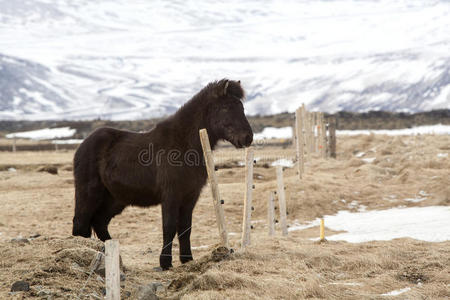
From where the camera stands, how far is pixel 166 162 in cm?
689

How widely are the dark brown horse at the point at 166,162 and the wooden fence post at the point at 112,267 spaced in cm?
219

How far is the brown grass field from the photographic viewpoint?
5367mm

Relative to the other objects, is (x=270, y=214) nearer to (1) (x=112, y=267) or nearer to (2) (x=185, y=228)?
(2) (x=185, y=228)

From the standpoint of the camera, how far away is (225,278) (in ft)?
18.4

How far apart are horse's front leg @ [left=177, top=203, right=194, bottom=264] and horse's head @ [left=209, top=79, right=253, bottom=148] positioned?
101cm

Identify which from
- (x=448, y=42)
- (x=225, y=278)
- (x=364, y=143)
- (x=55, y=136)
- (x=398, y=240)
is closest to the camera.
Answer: (x=225, y=278)

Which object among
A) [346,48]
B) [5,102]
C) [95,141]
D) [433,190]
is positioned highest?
[346,48]

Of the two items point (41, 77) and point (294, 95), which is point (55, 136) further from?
point (41, 77)

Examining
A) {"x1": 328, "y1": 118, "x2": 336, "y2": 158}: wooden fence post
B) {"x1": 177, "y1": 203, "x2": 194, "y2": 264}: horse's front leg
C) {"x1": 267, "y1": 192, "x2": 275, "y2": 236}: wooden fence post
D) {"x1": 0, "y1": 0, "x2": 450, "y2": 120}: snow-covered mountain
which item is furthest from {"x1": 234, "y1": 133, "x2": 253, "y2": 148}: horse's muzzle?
{"x1": 0, "y1": 0, "x2": 450, "y2": 120}: snow-covered mountain

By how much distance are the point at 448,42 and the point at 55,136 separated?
12458 centimetres

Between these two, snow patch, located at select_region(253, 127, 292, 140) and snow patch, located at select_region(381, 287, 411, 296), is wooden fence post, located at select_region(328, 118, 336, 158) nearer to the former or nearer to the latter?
snow patch, located at select_region(381, 287, 411, 296)

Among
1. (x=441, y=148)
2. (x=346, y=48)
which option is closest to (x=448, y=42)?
(x=346, y=48)

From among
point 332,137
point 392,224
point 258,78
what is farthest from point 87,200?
point 258,78

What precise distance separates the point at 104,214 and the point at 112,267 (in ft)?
10.6
